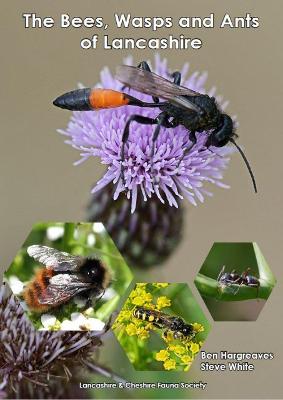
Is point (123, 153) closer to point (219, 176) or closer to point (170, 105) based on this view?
point (170, 105)

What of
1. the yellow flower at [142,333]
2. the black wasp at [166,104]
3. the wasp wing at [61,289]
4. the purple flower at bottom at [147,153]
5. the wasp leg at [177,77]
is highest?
the wasp leg at [177,77]

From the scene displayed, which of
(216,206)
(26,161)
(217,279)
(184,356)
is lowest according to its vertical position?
(184,356)

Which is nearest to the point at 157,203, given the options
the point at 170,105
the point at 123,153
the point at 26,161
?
the point at 123,153

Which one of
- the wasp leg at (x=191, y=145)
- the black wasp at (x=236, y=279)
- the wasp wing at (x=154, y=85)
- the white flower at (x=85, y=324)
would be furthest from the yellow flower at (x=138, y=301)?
the wasp wing at (x=154, y=85)

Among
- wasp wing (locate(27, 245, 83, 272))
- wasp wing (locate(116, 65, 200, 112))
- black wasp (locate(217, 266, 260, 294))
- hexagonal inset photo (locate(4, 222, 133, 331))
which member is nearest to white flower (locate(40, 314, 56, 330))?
hexagonal inset photo (locate(4, 222, 133, 331))

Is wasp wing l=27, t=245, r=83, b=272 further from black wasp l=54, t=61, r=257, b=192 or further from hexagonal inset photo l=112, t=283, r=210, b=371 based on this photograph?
black wasp l=54, t=61, r=257, b=192

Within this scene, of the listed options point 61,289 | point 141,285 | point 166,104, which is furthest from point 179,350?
point 166,104

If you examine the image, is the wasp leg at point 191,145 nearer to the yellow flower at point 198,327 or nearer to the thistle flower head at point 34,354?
the yellow flower at point 198,327
